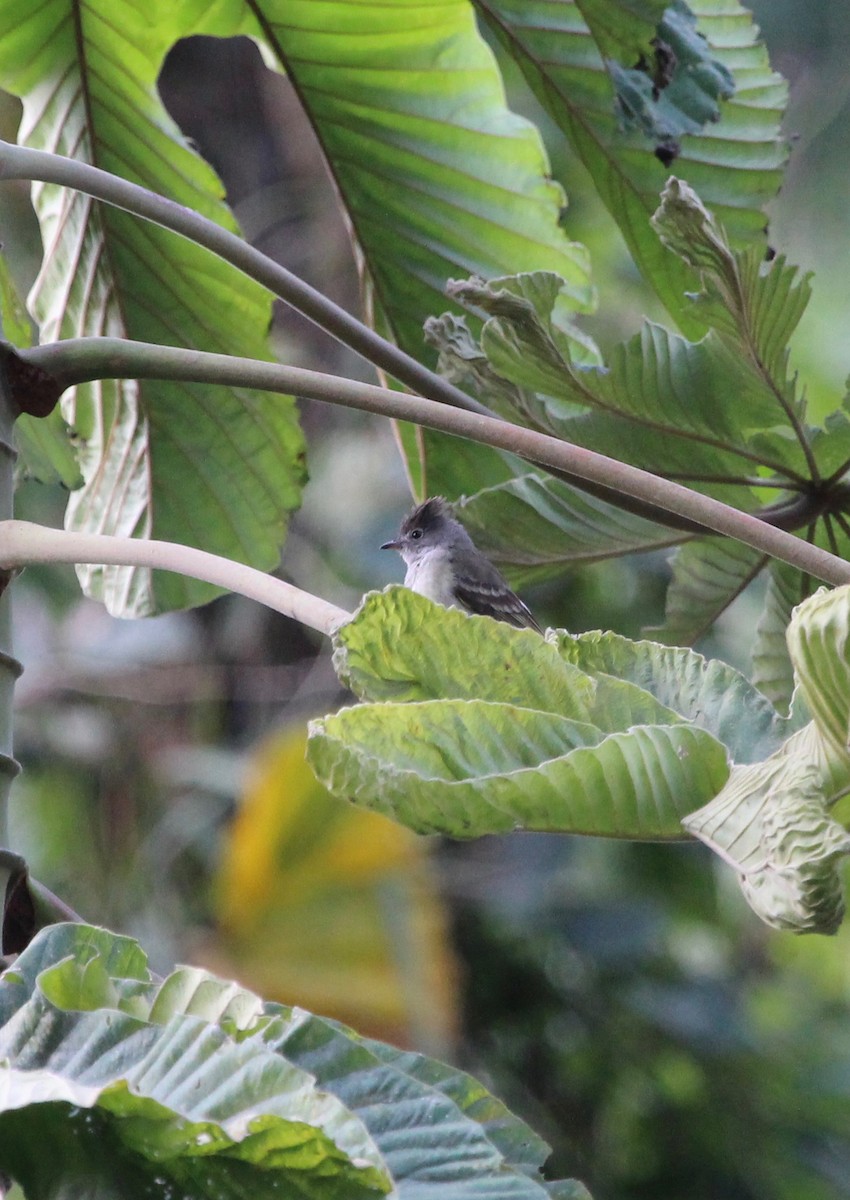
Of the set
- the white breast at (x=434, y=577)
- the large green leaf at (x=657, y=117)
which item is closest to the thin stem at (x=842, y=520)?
the large green leaf at (x=657, y=117)

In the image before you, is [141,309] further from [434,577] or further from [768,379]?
[434,577]

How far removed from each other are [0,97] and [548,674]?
4143mm

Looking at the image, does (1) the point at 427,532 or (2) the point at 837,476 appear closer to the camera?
(2) the point at 837,476

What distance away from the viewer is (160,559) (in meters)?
1.34

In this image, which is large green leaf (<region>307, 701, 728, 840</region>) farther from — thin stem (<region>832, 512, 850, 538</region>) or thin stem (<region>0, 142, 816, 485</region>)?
thin stem (<region>832, 512, 850, 538</region>)

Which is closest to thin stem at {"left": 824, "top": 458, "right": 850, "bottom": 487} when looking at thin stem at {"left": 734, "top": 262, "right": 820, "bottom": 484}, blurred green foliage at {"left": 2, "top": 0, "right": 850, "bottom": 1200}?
thin stem at {"left": 734, "top": 262, "right": 820, "bottom": 484}

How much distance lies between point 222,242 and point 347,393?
30 centimetres

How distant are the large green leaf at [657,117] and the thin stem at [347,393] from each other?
38.4 inches

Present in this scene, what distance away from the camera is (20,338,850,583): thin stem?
131cm

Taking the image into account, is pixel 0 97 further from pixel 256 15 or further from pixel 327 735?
pixel 327 735

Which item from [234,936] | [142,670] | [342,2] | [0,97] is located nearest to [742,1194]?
[234,936]

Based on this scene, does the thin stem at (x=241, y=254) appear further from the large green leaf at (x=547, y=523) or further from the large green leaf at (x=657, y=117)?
the large green leaf at (x=657, y=117)

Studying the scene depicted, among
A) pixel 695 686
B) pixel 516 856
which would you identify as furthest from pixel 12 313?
pixel 516 856

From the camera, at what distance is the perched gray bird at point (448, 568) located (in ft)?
12.1
